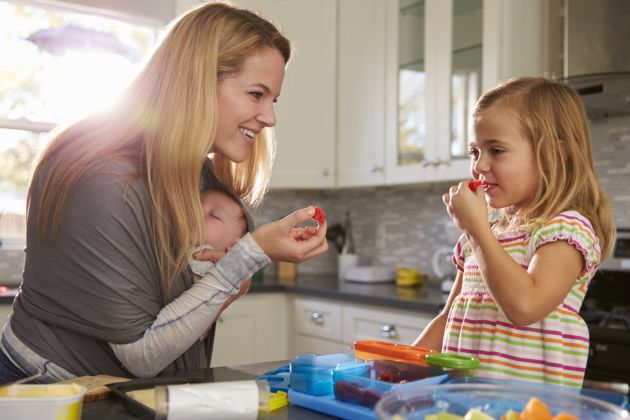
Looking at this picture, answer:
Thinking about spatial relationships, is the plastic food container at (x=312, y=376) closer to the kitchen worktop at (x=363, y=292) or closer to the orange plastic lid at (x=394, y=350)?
the orange plastic lid at (x=394, y=350)

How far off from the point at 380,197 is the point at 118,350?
3147mm

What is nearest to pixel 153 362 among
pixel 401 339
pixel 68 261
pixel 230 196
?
pixel 68 261

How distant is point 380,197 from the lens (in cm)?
434

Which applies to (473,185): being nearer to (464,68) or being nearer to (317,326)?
(464,68)

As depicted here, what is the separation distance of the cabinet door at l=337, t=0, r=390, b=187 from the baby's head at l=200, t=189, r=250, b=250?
2.10 m

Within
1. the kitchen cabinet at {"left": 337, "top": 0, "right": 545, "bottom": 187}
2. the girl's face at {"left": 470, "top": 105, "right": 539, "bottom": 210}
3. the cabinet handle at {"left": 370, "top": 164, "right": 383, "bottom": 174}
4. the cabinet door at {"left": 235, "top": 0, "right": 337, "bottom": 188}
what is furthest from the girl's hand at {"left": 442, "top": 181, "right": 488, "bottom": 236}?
the cabinet door at {"left": 235, "top": 0, "right": 337, "bottom": 188}

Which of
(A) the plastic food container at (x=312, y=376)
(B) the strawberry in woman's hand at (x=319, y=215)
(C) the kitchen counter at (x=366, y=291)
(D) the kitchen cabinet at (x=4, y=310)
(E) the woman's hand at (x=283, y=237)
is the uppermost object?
(B) the strawberry in woman's hand at (x=319, y=215)

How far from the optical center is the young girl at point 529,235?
1299mm

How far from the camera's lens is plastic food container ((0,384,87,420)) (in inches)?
34.0

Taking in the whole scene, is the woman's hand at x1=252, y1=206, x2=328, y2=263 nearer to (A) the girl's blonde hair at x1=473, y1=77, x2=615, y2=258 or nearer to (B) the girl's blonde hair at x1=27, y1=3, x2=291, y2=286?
(B) the girl's blonde hair at x1=27, y1=3, x2=291, y2=286

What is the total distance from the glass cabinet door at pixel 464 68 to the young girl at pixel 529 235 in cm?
175

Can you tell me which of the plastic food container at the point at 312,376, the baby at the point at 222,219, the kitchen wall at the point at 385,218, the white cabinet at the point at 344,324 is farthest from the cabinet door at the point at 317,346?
the plastic food container at the point at 312,376

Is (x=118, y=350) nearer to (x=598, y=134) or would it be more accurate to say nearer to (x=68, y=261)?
(x=68, y=261)

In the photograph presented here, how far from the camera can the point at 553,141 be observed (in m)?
1.44
